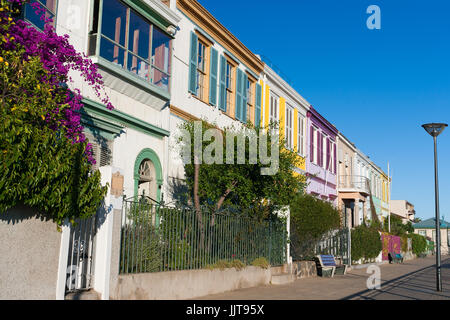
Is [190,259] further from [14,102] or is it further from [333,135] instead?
[333,135]

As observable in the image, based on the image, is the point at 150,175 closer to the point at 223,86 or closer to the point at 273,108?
the point at 223,86

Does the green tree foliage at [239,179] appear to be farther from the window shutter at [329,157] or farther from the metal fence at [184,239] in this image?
the window shutter at [329,157]

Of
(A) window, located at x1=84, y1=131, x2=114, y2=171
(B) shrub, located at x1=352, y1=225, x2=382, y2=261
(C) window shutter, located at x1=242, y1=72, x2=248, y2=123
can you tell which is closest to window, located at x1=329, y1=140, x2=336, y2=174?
(B) shrub, located at x1=352, y1=225, x2=382, y2=261

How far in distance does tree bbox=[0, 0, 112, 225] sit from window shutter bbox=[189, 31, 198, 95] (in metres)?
7.60

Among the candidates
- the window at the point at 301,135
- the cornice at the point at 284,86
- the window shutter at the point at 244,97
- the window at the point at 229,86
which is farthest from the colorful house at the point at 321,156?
the window at the point at 229,86

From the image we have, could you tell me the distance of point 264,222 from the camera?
14445mm

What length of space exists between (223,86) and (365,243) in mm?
12684

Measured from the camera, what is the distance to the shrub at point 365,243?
24.1m

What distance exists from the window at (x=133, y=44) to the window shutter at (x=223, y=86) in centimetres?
341

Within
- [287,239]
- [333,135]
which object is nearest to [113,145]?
[287,239]

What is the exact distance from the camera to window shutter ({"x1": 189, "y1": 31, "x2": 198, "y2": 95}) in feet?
51.2

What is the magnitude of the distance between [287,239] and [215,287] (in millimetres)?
4912

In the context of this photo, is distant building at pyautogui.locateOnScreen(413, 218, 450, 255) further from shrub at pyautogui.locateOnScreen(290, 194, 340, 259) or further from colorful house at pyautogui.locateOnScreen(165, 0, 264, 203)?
colorful house at pyautogui.locateOnScreen(165, 0, 264, 203)

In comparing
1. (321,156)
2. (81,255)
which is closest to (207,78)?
(81,255)
